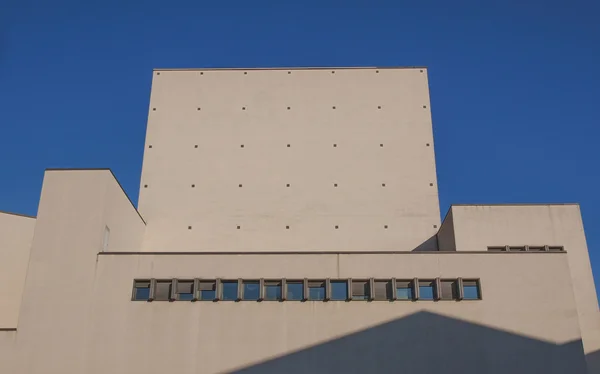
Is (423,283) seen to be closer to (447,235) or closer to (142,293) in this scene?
(447,235)

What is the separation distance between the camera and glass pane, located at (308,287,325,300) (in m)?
25.6

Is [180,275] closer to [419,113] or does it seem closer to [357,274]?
[357,274]

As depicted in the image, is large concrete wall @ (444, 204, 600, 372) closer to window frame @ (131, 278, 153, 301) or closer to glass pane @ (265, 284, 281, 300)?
glass pane @ (265, 284, 281, 300)

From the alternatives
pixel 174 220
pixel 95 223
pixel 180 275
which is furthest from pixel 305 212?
pixel 95 223

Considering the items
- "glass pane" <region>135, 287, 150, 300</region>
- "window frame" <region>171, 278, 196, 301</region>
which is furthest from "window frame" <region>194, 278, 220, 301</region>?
"glass pane" <region>135, 287, 150, 300</region>

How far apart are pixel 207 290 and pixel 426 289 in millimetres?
8371

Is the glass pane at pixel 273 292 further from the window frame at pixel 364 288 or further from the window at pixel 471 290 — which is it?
the window at pixel 471 290

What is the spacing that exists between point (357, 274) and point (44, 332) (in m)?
11.7

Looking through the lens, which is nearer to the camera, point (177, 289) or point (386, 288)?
point (177, 289)

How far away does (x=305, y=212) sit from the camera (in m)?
32.8

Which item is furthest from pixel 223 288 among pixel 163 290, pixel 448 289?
pixel 448 289

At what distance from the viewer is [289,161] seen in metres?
34.2

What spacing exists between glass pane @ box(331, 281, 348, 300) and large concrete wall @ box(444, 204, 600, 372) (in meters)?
5.61

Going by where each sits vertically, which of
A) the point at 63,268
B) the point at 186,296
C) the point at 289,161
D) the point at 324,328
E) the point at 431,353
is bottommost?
the point at 431,353
